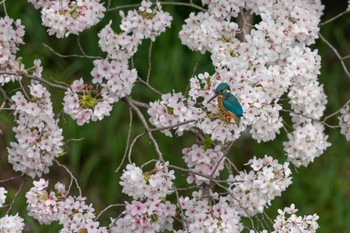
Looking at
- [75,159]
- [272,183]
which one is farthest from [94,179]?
[272,183]

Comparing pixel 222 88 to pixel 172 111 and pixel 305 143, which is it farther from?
pixel 305 143

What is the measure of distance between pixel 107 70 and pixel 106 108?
263 mm

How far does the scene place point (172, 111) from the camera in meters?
3.93

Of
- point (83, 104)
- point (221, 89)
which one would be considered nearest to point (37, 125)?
point (83, 104)

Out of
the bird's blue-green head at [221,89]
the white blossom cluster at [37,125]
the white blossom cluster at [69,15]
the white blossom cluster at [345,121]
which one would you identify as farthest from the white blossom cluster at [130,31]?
the white blossom cluster at [345,121]

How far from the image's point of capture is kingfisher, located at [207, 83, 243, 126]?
11.4 feet

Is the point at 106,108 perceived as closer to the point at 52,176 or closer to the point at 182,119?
the point at 182,119

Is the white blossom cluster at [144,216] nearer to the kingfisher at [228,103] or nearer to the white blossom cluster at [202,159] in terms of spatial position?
the white blossom cluster at [202,159]

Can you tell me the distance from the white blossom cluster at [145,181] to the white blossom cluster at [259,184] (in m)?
0.35

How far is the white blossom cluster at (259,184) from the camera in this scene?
12.3 ft

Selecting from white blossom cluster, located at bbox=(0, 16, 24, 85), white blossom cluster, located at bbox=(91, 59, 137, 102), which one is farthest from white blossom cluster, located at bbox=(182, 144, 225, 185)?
white blossom cluster, located at bbox=(0, 16, 24, 85)

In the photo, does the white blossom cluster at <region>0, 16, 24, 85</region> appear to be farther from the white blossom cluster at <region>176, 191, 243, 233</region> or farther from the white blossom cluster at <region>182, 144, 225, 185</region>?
the white blossom cluster at <region>176, 191, 243, 233</region>

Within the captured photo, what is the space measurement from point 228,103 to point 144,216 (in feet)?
2.21

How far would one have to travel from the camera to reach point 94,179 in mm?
6617
